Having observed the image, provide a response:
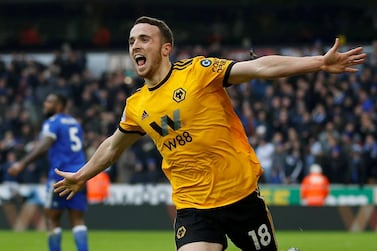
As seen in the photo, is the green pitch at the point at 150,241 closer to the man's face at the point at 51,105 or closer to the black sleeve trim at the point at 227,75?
the man's face at the point at 51,105

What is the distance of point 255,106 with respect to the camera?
23594 millimetres

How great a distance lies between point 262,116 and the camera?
23.0 meters

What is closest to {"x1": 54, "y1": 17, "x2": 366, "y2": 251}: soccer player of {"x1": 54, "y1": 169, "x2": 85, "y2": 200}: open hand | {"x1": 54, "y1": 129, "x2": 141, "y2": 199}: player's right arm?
{"x1": 54, "y1": 129, "x2": 141, "y2": 199}: player's right arm

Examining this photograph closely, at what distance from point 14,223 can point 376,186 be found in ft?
26.3

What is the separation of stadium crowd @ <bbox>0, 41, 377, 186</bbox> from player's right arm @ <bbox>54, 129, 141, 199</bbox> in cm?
1409

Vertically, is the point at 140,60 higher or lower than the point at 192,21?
lower

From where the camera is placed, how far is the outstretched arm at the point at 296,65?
6219 millimetres

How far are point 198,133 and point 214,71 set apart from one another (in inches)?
18.7

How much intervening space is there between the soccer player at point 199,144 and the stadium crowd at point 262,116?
47.2 ft

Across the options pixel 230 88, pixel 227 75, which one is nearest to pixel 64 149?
pixel 227 75

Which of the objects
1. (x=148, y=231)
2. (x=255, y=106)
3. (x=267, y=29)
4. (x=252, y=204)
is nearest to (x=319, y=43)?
(x=267, y=29)

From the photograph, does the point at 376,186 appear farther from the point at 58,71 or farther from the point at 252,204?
the point at 252,204

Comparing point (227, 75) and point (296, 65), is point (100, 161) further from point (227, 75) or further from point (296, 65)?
point (296, 65)

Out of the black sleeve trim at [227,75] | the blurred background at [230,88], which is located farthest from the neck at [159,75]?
the blurred background at [230,88]
